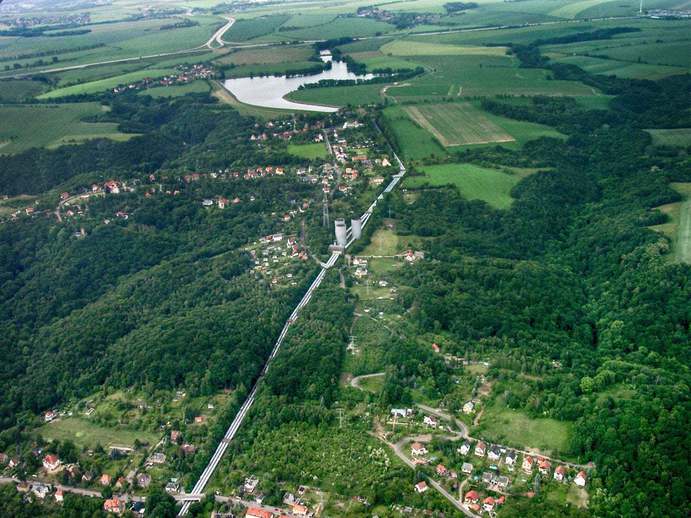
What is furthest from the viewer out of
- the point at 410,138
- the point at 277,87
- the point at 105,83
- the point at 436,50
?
the point at 436,50

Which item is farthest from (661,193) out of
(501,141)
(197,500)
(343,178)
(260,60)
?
(260,60)

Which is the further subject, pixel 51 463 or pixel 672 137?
pixel 672 137

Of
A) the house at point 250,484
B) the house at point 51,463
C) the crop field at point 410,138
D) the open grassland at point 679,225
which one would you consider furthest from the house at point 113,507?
the crop field at point 410,138

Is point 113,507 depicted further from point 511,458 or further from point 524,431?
point 524,431

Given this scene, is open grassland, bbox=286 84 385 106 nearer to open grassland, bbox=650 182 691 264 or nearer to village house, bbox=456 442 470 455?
open grassland, bbox=650 182 691 264

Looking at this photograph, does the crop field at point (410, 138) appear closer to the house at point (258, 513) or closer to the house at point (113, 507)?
the house at point (258, 513)

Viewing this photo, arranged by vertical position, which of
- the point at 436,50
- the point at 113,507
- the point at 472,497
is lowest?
the point at 113,507

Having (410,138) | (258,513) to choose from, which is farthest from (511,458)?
(410,138)
